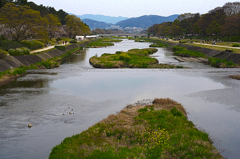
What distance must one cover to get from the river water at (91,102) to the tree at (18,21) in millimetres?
26500

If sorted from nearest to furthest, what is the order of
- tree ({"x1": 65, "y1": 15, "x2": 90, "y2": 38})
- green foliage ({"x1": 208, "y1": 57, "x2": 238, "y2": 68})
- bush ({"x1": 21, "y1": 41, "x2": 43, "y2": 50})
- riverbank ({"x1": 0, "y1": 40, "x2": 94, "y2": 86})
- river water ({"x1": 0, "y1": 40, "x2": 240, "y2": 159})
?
river water ({"x1": 0, "y1": 40, "x2": 240, "y2": 159}), riverbank ({"x1": 0, "y1": 40, "x2": 94, "y2": 86}), green foliage ({"x1": 208, "y1": 57, "x2": 238, "y2": 68}), bush ({"x1": 21, "y1": 41, "x2": 43, "y2": 50}), tree ({"x1": 65, "y1": 15, "x2": 90, "y2": 38})

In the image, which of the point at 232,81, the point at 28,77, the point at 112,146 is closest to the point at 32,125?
the point at 112,146

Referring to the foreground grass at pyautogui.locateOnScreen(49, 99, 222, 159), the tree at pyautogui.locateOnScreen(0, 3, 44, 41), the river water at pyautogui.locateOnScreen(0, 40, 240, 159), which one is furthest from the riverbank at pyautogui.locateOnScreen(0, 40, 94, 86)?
the foreground grass at pyautogui.locateOnScreen(49, 99, 222, 159)

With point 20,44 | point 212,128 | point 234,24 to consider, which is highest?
point 234,24

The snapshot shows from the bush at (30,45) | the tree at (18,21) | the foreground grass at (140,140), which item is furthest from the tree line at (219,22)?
the foreground grass at (140,140)

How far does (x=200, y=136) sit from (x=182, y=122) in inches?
106

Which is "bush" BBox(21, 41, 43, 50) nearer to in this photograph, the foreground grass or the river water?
the river water

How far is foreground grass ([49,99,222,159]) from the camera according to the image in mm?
13016

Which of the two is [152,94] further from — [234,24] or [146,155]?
[234,24]

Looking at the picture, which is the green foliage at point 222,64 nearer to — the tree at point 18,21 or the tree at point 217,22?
the tree at point 217,22

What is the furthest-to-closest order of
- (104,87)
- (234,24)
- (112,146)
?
(234,24) < (104,87) < (112,146)

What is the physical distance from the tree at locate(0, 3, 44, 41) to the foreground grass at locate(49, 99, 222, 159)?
5540 cm

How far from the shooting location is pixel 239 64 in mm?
52781

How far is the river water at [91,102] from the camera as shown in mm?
17078
